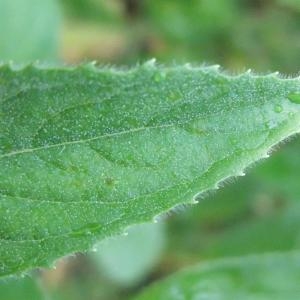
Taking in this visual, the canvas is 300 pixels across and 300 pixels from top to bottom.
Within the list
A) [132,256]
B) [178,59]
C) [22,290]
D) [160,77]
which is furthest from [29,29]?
[160,77]

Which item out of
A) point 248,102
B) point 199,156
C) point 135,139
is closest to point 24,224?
point 135,139

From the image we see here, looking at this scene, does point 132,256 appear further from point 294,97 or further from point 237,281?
point 294,97

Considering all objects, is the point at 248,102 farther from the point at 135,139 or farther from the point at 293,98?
the point at 135,139

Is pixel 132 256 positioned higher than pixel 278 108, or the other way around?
pixel 132 256

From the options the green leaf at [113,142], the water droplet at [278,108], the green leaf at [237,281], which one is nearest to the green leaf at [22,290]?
the green leaf at [237,281]

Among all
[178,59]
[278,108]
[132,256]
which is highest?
[178,59]

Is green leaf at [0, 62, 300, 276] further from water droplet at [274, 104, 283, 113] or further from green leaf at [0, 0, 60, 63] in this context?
green leaf at [0, 0, 60, 63]
